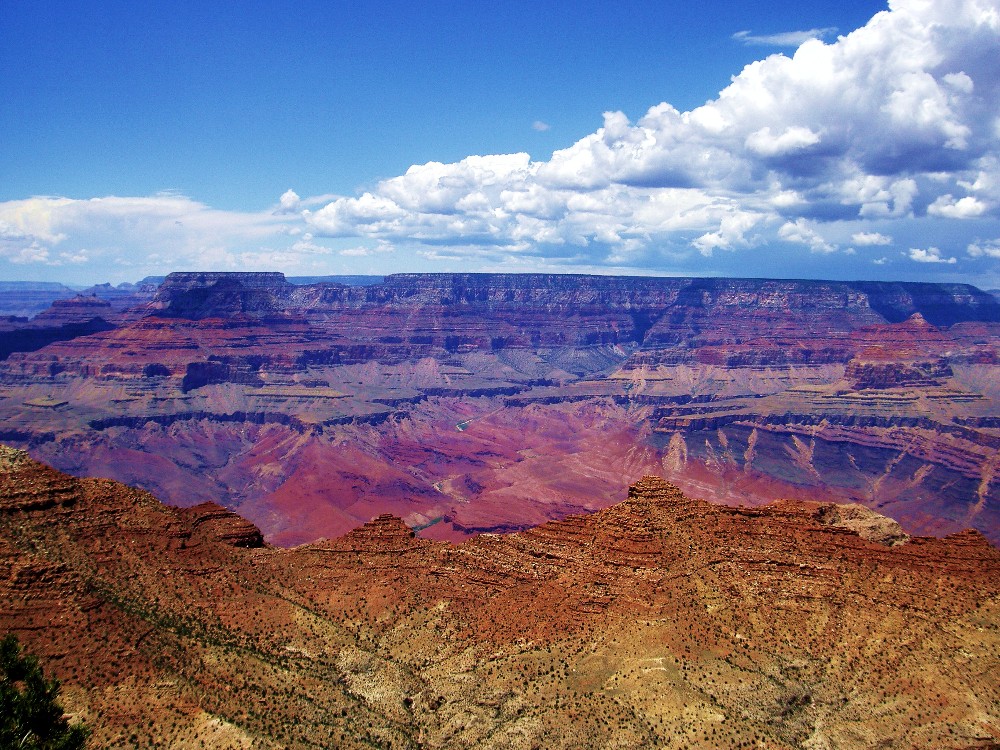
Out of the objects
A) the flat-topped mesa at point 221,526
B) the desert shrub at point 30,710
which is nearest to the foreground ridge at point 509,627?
the flat-topped mesa at point 221,526

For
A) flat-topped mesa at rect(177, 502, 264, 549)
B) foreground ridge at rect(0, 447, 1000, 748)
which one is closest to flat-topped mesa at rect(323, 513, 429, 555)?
foreground ridge at rect(0, 447, 1000, 748)

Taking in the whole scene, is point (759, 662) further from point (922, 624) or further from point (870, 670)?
point (922, 624)

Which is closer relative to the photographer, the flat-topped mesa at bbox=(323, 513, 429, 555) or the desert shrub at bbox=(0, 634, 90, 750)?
the desert shrub at bbox=(0, 634, 90, 750)

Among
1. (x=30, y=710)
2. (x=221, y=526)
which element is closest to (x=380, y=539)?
(x=221, y=526)

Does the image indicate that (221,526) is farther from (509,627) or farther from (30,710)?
(30,710)

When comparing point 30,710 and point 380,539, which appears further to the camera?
point 380,539

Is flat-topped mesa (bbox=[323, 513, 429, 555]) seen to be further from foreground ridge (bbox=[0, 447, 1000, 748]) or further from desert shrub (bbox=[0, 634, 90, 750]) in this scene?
desert shrub (bbox=[0, 634, 90, 750])

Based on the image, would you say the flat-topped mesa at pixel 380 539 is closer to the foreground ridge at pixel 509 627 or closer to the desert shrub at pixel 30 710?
the foreground ridge at pixel 509 627

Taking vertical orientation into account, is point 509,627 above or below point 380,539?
below

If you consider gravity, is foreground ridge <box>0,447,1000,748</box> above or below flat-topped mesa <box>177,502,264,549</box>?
below
